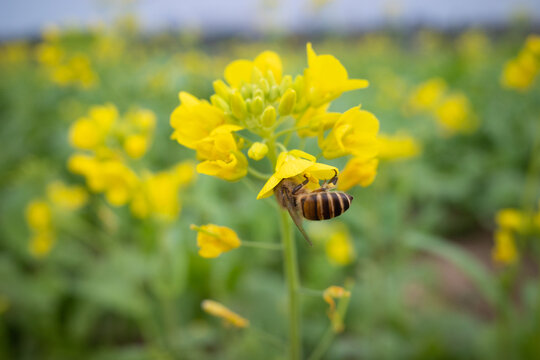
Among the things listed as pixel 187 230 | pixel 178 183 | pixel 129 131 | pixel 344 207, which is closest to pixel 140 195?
pixel 178 183

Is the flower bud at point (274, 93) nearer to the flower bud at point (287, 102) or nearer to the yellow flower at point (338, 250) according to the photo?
the flower bud at point (287, 102)

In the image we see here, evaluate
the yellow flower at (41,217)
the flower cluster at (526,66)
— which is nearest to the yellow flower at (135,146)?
the yellow flower at (41,217)

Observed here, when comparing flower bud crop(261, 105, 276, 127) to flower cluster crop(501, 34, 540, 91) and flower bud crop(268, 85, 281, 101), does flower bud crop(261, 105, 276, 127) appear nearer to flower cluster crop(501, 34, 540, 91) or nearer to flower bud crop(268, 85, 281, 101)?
flower bud crop(268, 85, 281, 101)

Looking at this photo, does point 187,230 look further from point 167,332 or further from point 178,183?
point 167,332

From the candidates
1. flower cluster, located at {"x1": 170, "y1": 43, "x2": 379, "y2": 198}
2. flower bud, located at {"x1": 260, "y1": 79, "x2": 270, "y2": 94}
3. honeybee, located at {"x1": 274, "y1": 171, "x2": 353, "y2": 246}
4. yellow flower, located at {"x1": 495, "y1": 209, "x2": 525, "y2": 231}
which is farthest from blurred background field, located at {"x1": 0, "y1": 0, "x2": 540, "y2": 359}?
flower bud, located at {"x1": 260, "y1": 79, "x2": 270, "y2": 94}

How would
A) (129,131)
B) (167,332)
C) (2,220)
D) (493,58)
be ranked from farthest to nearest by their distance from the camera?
(493,58) → (2,220) → (167,332) → (129,131)

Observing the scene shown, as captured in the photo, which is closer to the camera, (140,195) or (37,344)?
(140,195)
